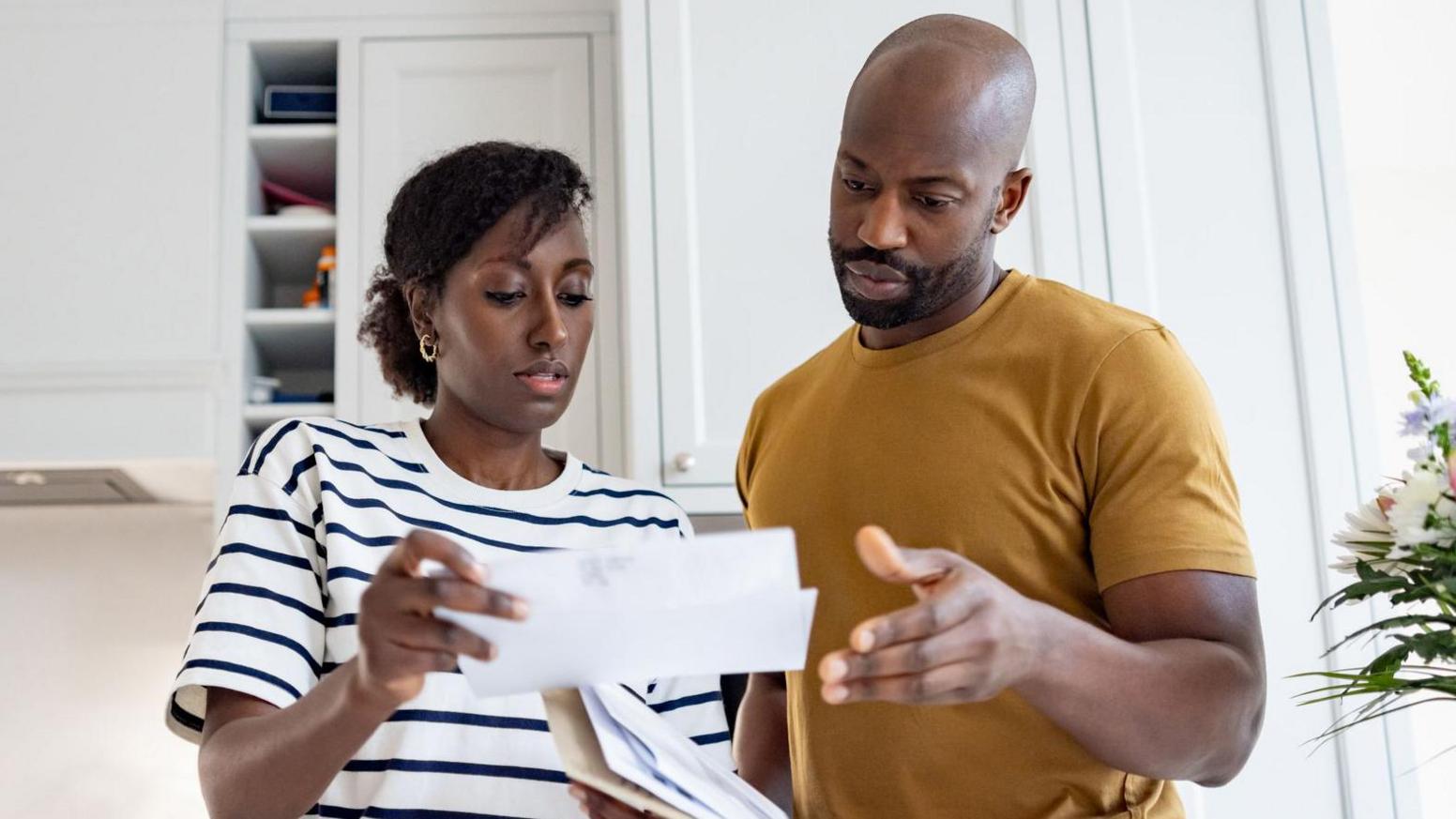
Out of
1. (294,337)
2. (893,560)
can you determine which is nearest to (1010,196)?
(893,560)

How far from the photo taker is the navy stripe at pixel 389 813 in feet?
3.55

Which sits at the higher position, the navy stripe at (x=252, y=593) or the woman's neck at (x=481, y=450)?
the woman's neck at (x=481, y=450)

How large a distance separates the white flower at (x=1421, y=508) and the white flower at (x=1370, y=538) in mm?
38

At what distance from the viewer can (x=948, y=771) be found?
103 centimetres

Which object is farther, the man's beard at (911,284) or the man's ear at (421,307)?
the man's ear at (421,307)

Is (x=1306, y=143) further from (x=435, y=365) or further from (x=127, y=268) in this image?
(x=127, y=268)

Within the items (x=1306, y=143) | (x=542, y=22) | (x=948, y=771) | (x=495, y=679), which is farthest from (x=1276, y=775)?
(x=542, y=22)

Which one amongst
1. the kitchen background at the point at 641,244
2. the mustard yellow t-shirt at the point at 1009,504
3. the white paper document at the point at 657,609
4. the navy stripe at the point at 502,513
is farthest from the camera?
the kitchen background at the point at 641,244

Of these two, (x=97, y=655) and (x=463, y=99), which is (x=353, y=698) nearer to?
(x=463, y=99)

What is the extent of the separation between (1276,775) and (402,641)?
1433 mm

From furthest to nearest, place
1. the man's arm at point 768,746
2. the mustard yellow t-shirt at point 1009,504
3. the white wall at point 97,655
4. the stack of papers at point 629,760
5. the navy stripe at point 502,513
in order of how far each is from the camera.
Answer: the white wall at point 97,655
the man's arm at point 768,746
the navy stripe at point 502,513
the mustard yellow t-shirt at point 1009,504
the stack of papers at point 629,760

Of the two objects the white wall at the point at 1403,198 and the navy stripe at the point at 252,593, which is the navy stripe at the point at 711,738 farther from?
the white wall at the point at 1403,198

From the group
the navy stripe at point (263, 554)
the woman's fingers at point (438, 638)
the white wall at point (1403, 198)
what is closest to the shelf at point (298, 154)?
the navy stripe at point (263, 554)

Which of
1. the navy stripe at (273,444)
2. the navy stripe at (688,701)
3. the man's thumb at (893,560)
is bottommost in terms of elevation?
the navy stripe at (688,701)
